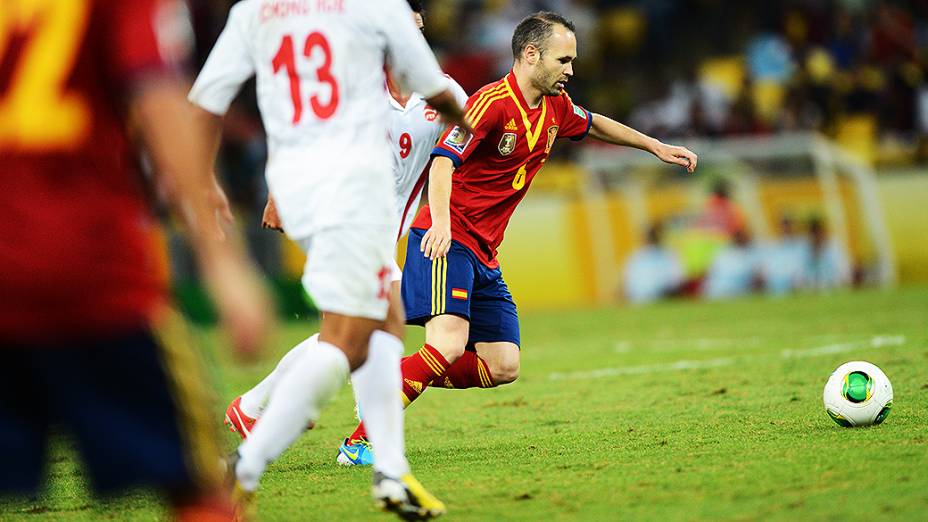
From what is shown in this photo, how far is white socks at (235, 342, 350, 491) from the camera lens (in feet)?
14.0

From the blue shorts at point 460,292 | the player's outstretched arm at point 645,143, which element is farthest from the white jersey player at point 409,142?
the player's outstretched arm at point 645,143

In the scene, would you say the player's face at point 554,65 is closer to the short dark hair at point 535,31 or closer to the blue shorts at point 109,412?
the short dark hair at point 535,31

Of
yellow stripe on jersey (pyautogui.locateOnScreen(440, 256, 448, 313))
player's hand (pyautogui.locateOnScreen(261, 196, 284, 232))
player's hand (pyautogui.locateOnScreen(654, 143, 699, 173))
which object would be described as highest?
player's hand (pyautogui.locateOnScreen(654, 143, 699, 173))

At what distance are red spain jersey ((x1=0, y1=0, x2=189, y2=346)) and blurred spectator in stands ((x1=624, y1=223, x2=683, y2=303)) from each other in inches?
614

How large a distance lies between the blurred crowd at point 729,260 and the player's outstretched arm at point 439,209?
1182 cm

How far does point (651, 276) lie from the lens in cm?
1830

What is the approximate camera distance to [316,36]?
14.2 ft

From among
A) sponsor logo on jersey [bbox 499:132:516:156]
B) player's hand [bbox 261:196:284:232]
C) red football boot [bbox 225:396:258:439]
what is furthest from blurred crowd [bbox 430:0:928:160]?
player's hand [bbox 261:196:284:232]

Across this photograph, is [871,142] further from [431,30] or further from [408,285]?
[408,285]

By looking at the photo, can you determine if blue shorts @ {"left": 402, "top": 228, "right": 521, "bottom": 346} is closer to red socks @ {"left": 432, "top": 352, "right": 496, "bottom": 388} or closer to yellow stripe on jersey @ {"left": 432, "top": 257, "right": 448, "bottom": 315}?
A: yellow stripe on jersey @ {"left": 432, "top": 257, "right": 448, "bottom": 315}

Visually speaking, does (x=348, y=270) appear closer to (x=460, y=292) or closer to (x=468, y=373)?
(x=460, y=292)

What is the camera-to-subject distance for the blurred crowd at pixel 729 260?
58.5ft

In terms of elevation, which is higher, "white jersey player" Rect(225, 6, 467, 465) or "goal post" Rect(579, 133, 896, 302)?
"goal post" Rect(579, 133, 896, 302)

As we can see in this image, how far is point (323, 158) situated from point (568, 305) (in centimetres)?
1421
